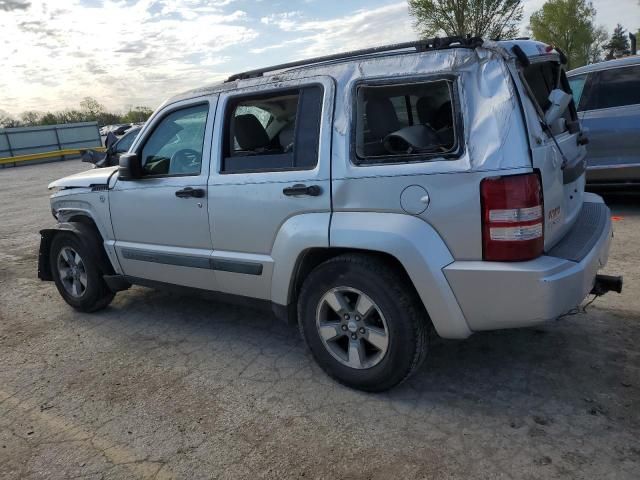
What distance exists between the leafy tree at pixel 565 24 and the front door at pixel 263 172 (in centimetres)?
4992

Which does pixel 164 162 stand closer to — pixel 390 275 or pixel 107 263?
pixel 107 263

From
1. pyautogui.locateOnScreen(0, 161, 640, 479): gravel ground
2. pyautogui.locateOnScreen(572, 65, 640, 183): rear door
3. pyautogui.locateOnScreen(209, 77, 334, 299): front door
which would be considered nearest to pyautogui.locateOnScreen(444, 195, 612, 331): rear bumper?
pyautogui.locateOnScreen(0, 161, 640, 479): gravel ground

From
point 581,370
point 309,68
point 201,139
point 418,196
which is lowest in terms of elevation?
point 581,370

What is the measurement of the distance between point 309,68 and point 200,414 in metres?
2.18

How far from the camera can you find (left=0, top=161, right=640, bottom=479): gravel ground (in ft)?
8.27

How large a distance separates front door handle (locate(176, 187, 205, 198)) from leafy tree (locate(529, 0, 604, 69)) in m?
50.1

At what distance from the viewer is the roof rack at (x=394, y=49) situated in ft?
8.87

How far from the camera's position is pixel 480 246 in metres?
2.56

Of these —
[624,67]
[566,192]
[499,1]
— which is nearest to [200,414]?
[566,192]

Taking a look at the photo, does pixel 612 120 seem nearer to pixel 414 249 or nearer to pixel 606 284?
pixel 606 284

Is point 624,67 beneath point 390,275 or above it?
above

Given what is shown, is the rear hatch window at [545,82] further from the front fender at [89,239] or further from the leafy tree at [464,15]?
the leafy tree at [464,15]

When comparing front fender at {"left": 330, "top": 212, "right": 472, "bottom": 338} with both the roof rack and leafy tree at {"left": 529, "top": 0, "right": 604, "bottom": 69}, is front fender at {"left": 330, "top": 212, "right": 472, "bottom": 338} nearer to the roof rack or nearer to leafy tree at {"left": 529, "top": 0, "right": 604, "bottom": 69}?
the roof rack

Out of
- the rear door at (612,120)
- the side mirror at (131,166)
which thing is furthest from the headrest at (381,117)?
the rear door at (612,120)
